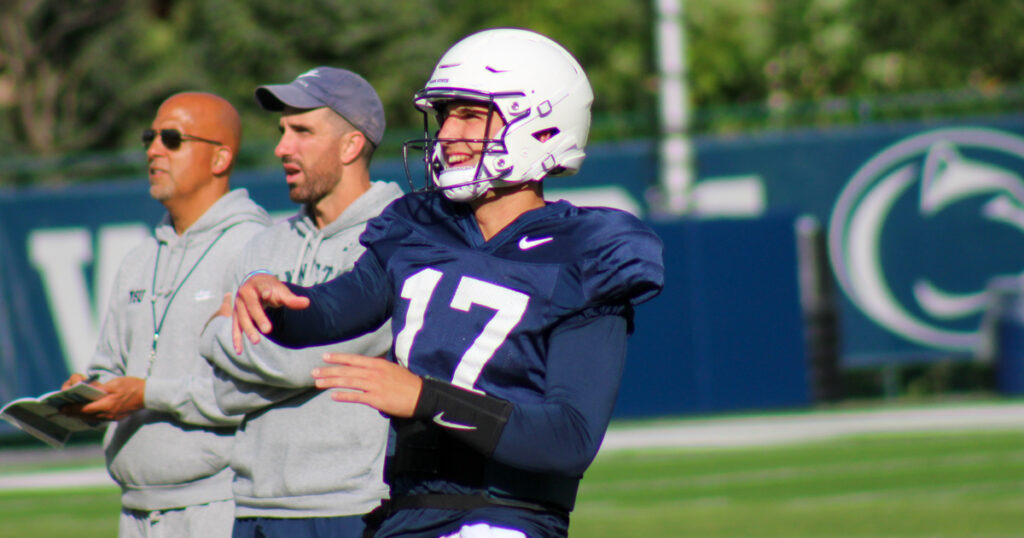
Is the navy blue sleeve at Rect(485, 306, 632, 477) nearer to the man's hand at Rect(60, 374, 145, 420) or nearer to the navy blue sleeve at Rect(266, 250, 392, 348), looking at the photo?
the navy blue sleeve at Rect(266, 250, 392, 348)

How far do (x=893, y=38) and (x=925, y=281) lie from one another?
12.2 meters

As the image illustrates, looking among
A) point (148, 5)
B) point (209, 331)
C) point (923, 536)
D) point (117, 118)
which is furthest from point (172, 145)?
point (148, 5)

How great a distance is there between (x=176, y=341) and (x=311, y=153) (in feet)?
2.47

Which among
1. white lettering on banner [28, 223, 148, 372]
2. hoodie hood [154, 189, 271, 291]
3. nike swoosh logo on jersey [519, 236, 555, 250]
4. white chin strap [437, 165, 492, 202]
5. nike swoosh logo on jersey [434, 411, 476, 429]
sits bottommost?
nike swoosh logo on jersey [434, 411, 476, 429]

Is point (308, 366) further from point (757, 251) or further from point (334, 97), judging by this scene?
point (757, 251)

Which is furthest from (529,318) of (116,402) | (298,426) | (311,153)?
(116,402)

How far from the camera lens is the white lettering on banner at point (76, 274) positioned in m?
12.2

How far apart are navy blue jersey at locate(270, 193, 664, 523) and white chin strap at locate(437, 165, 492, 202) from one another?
3.1 inches

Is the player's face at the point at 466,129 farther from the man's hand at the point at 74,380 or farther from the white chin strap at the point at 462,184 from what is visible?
the man's hand at the point at 74,380

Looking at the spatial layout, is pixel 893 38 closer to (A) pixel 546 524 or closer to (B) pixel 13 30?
(B) pixel 13 30

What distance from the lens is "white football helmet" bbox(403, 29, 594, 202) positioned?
306 cm

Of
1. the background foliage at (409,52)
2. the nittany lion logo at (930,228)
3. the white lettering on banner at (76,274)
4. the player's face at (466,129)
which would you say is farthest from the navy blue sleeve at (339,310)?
the background foliage at (409,52)

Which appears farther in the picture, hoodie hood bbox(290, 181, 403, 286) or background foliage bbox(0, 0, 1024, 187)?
background foliage bbox(0, 0, 1024, 187)

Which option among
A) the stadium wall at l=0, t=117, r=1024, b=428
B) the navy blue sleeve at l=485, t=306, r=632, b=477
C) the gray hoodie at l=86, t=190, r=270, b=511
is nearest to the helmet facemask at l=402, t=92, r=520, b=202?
the navy blue sleeve at l=485, t=306, r=632, b=477
